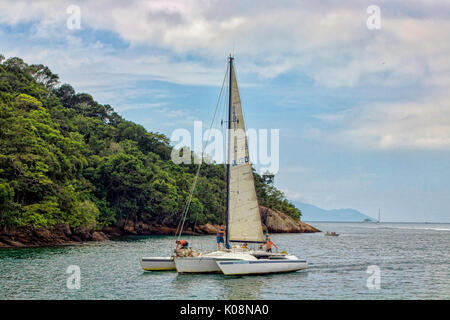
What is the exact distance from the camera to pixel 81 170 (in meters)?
71.1

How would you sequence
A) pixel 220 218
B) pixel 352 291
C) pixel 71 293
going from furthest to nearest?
pixel 220 218, pixel 352 291, pixel 71 293

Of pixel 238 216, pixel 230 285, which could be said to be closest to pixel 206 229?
pixel 238 216

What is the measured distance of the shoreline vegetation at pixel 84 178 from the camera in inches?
1984

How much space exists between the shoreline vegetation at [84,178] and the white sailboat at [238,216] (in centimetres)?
2619

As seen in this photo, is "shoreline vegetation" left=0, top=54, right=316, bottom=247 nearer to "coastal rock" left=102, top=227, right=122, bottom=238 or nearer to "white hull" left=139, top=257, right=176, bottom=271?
"coastal rock" left=102, top=227, right=122, bottom=238

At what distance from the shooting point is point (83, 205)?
61.4 metres

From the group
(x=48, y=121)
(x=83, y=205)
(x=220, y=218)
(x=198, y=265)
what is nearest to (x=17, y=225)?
(x=83, y=205)

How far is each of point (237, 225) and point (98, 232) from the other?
40039mm

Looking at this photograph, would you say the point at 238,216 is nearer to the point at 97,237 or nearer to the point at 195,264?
the point at 195,264

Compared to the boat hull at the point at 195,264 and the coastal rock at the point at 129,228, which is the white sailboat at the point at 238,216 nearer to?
the boat hull at the point at 195,264

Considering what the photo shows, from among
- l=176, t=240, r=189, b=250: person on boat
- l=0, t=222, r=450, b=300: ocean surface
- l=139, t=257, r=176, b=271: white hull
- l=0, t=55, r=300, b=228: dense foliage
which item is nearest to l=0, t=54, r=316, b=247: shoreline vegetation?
l=0, t=55, r=300, b=228: dense foliage

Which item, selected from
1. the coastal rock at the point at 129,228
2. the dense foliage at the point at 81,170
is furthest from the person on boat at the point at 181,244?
the coastal rock at the point at 129,228
